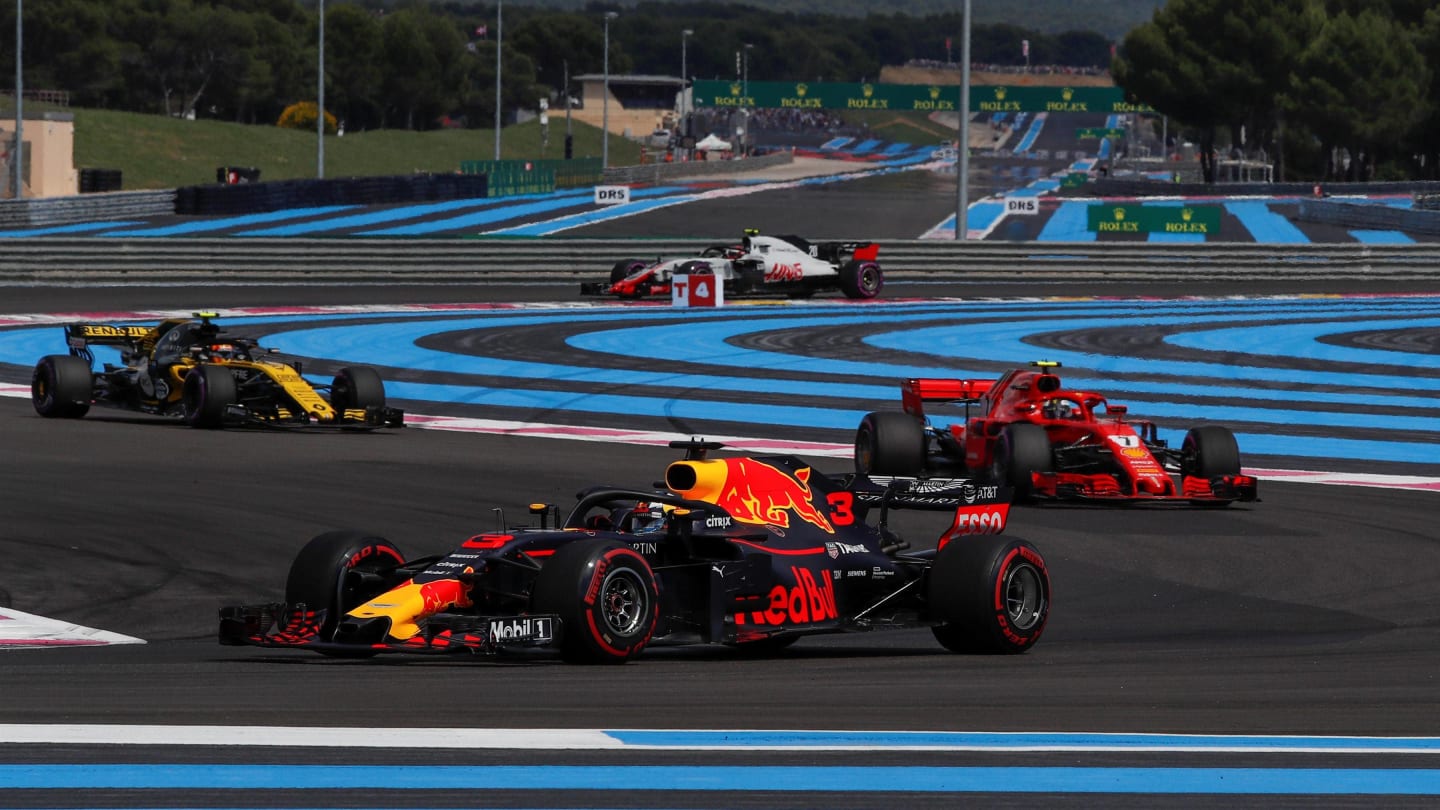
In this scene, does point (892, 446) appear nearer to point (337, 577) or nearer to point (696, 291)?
point (337, 577)

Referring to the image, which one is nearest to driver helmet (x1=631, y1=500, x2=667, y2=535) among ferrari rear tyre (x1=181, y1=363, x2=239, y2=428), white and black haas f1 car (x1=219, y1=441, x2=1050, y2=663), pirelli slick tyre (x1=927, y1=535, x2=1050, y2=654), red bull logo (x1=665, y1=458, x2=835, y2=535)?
white and black haas f1 car (x1=219, y1=441, x2=1050, y2=663)

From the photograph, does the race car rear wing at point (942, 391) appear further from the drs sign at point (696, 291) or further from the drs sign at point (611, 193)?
the drs sign at point (611, 193)

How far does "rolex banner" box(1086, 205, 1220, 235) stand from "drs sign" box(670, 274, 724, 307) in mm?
21475

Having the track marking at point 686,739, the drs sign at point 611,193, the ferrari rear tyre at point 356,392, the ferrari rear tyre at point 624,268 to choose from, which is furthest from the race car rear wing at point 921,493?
the drs sign at point 611,193

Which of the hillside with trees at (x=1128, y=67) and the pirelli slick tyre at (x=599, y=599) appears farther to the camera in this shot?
the hillside with trees at (x=1128, y=67)

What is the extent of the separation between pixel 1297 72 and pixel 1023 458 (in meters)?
94.7

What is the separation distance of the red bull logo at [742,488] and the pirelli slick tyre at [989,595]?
0.75 m

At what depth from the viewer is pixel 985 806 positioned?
6.43 metres

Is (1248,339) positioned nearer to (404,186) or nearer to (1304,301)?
(1304,301)

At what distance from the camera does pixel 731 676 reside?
948 cm

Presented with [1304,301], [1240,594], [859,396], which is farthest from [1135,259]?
[1240,594]

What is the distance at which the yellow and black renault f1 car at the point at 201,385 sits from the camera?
20953 millimetres

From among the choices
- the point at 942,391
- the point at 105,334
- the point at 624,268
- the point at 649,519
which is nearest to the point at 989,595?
the point at 649,519

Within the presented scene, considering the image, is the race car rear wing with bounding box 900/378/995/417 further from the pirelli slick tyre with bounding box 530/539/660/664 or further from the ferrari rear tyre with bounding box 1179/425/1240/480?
the pirelli slick tyre with bounding box 530/539/660/664
